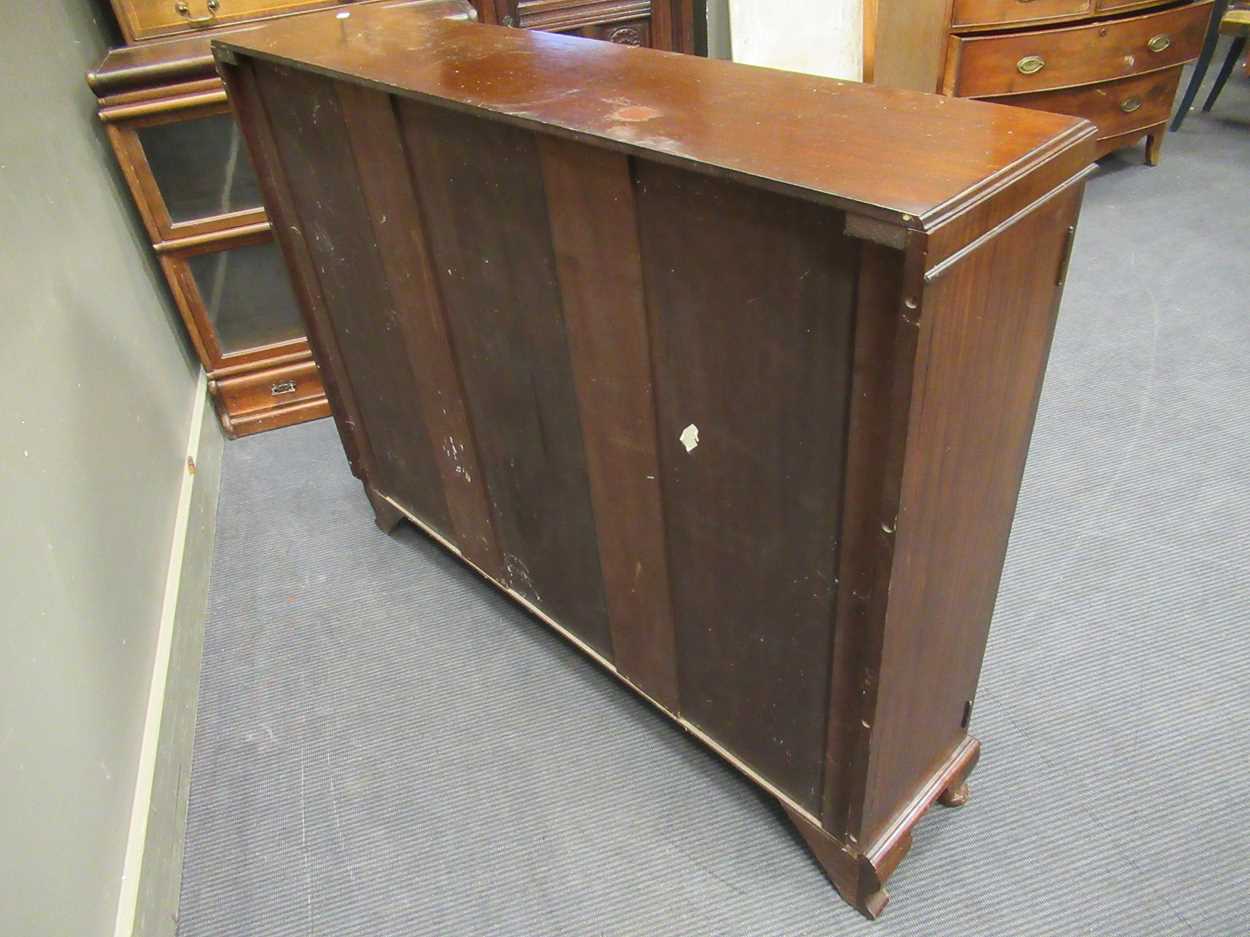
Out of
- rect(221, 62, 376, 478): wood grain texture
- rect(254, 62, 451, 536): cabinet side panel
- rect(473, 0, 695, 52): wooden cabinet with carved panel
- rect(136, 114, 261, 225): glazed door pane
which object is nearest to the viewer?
rect(254, 62, 451, 536): cabinet side panel

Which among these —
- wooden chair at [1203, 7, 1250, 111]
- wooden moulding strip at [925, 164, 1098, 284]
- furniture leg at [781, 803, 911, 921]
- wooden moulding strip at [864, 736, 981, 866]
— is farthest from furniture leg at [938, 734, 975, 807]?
wooden chair at [1203, 7, 1250, 111]

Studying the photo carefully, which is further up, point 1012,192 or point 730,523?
point 1012,192

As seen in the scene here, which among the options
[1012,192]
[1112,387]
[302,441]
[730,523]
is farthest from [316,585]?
[1112,387]

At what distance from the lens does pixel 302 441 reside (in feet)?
6.81

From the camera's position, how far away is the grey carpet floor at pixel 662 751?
1.11 m

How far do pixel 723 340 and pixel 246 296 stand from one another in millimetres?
1575

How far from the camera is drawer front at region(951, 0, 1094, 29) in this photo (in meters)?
2.45

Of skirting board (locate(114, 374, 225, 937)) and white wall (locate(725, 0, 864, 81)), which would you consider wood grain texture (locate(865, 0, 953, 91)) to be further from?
skirting board (locate(114, 374, 225, 937))

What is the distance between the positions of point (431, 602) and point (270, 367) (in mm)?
818

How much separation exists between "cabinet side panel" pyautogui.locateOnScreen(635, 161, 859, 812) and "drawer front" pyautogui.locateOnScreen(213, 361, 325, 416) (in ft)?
4.42

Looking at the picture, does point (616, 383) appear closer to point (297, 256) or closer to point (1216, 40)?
point (297, 256)

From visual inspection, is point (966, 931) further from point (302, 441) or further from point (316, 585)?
point (302, 441)

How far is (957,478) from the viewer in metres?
0.83

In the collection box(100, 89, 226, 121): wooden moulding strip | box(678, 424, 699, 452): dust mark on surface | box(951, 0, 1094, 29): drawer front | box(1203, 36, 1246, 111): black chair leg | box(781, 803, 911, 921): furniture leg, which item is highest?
box(100, 89, 226, 121): wooden moulding strip
